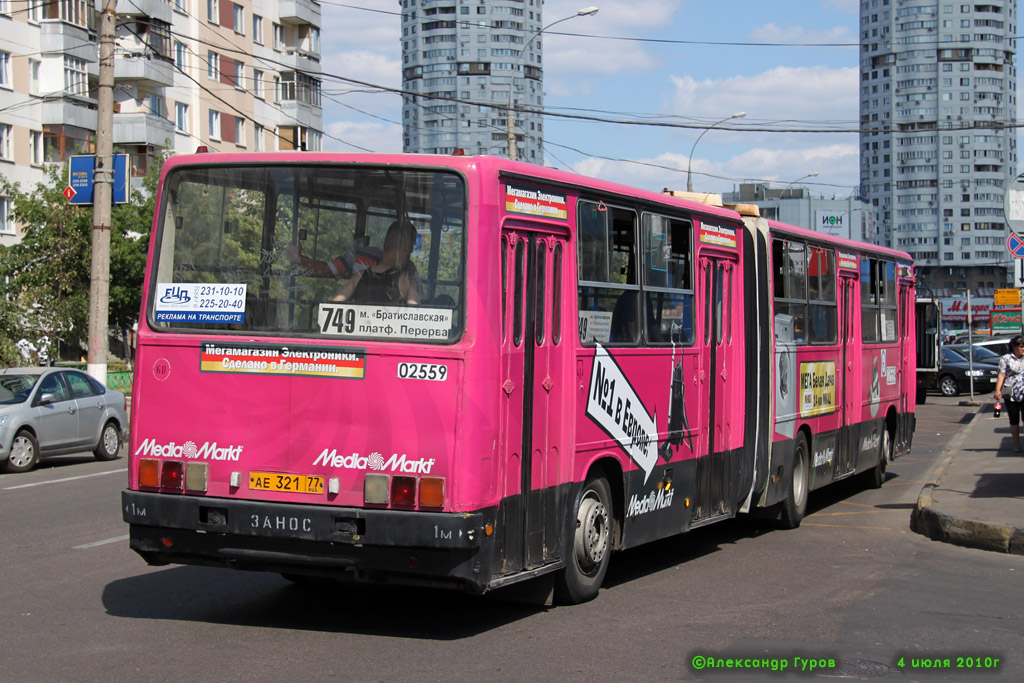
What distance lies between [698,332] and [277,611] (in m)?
4.31

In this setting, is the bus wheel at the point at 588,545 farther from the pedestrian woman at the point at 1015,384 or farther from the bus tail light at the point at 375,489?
the pedestrian woman at the point at 1015,384

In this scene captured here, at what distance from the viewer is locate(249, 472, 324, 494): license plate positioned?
7.33 m

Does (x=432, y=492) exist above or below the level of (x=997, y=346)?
below

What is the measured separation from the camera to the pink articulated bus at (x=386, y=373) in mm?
7188

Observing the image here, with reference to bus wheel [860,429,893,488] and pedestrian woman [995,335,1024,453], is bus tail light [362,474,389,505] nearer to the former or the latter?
bus wheel [860,429,893,488]

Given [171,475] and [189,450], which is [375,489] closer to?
[189,450]

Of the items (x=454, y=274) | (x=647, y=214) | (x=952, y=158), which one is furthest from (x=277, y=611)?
(x=952, y=158)

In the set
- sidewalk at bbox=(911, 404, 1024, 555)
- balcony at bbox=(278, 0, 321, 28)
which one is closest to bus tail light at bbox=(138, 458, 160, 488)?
sidewalk at bbox=(911, 404, 1024, 555)

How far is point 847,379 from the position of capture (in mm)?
14719

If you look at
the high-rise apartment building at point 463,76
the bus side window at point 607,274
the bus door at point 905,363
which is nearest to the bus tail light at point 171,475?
the bus side window at point 607,274

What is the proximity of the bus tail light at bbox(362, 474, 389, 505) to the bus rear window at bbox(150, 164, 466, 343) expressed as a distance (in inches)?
32.4

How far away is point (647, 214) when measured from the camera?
9578 mm

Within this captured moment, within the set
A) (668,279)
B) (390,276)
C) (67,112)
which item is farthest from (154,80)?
(390,276)

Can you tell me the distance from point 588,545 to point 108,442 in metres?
13.6
